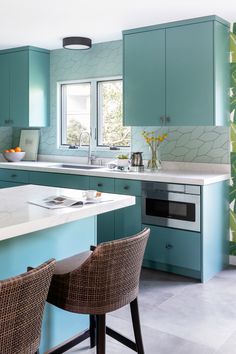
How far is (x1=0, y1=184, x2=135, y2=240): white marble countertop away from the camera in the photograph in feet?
6.66

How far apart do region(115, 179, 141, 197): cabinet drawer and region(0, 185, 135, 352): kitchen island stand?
121cm

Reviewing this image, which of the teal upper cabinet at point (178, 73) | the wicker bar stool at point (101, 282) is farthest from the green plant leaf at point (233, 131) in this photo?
the wicker bar stool at point (101, 282)

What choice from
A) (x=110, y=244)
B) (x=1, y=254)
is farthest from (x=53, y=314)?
(x=110, y=244)

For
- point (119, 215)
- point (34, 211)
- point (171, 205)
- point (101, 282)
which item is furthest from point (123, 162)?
point (101, 282)

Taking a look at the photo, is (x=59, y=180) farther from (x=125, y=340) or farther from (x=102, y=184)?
(x=125, y=340)

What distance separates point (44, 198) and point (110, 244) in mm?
960

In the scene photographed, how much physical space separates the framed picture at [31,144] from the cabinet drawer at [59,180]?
0.94m

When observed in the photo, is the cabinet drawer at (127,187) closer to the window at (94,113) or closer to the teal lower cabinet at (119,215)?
the teal lower cabinet at (119,215)

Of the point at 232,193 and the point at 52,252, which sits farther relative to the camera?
the point at 232,193

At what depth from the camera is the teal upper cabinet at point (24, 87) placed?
544 cm

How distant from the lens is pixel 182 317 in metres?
3.13

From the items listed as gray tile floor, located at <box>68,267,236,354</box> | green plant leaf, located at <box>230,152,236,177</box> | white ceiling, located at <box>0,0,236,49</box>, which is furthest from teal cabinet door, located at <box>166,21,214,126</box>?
gray tile floor, located at <box>68,267,236,354</box>

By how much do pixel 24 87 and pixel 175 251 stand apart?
290cm

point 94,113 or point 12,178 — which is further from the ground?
point 94,113
